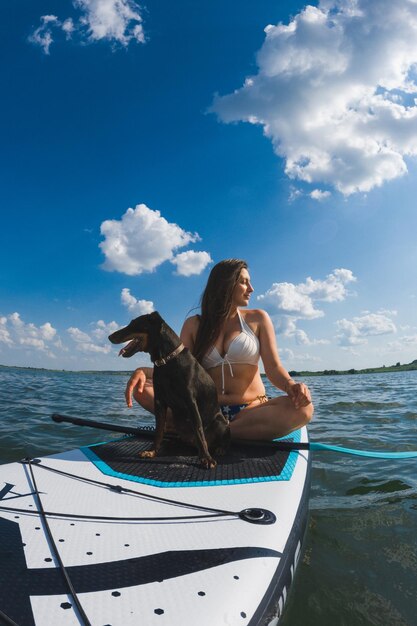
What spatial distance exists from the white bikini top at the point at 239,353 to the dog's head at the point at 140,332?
42.5 inches

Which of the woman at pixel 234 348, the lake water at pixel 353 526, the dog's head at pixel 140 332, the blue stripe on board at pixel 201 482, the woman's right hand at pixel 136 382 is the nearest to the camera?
the lake water at pixel 353 526

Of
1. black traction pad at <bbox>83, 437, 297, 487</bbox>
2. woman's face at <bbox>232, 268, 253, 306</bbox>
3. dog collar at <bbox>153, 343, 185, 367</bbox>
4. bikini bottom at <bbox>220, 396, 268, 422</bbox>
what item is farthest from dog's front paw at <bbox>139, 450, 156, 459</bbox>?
woman's face at <bbox>232, 268, 253, 306</bbox>

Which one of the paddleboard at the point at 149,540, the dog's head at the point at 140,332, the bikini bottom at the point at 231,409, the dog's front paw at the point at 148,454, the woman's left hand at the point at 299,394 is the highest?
the dog's head at the point at 140,332

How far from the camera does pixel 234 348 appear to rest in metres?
3.64

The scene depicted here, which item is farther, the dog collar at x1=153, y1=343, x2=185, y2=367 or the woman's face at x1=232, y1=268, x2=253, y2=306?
the woman's face at x1=232, y1=268, x2=253, y2=306

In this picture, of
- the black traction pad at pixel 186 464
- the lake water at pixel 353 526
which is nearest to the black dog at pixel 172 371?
the black traction pad at pixel 186 464

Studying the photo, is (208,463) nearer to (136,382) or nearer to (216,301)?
(136,382)

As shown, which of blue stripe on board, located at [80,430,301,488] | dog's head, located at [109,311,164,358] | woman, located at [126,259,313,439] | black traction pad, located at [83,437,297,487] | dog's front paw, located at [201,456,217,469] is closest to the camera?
blue stripe on board, located at [80,430,301,488]

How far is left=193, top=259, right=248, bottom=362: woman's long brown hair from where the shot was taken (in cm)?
370

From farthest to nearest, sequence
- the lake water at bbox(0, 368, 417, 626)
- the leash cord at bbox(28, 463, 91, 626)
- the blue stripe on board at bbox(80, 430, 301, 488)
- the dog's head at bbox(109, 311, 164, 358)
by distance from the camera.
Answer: the dog's head at bbox(109, 311, 164, 358), the blue stripe on board at bbox(80, 430, 301, 488), the lake water at bbox(0, 368, 417, 626), the leash cord at bbox(28, 463, 91, 626)

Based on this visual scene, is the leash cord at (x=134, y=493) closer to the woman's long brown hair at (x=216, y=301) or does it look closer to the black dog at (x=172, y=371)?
the black dog at (x=172, y=371)

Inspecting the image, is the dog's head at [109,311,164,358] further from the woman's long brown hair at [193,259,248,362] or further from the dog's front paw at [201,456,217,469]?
the woman's long brown hair at [193,259,248,362]

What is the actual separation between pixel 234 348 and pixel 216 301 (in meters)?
0.49

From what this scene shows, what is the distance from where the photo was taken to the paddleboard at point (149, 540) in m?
1.32
